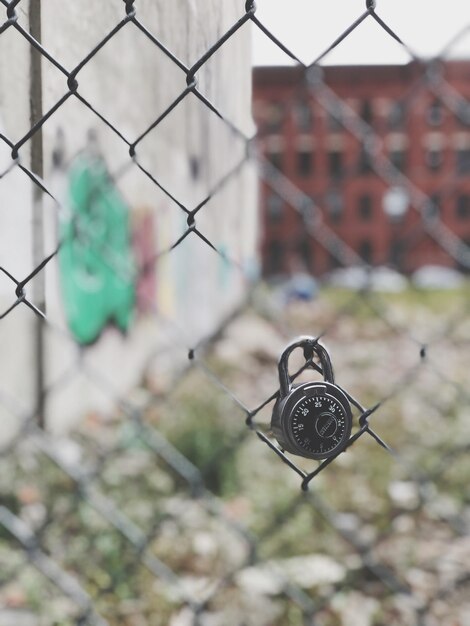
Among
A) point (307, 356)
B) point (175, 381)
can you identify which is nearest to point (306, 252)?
point (175, 381)

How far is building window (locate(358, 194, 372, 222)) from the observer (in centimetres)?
1507

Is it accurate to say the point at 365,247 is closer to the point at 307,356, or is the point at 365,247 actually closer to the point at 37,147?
the point at 37,147

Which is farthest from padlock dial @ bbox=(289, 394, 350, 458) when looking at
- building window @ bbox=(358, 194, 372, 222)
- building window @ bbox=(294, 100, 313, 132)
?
building window @ bbox=(358, 194, 372, 222)

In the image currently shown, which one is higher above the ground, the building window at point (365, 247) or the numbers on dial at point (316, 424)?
the building window at point (365, 247)

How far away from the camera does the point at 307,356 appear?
0.67 metres

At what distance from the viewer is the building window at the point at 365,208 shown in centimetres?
1507

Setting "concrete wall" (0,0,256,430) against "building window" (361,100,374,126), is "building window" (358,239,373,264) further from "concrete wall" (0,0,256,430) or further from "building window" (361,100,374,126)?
"concrete wall" (0,0,256,430)

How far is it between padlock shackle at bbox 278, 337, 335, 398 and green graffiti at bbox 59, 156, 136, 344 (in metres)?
1.63

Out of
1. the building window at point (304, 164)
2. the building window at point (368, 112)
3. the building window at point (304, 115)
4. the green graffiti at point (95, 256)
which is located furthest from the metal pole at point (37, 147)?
the building window at point (304, 164)

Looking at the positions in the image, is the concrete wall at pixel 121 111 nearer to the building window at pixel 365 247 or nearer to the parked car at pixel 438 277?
the parked car at pixel 438 277

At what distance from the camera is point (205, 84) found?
75 cm

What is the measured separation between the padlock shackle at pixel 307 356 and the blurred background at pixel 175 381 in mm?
58

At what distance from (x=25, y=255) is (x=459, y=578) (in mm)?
1095

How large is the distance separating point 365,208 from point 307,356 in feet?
48.7
